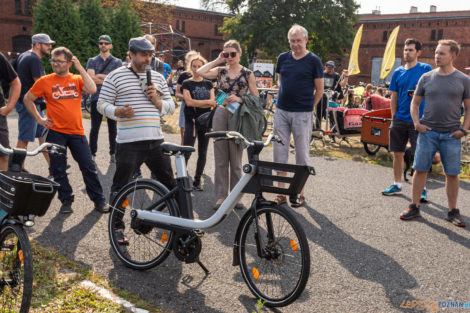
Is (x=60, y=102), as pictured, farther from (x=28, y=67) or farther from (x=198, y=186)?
(x=198, y=186)

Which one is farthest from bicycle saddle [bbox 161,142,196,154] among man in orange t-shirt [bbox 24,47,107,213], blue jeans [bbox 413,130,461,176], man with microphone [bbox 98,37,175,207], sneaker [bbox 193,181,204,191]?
blue jeans [bbox 413,130,461,176]

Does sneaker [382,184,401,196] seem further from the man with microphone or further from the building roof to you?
the building roof

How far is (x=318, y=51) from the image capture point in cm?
4894

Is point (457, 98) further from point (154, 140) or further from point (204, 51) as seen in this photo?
point (204, 51)

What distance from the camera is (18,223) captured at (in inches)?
116

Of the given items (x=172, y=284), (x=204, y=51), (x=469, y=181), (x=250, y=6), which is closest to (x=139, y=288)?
(x=172, y=284)

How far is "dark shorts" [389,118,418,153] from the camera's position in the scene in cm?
620

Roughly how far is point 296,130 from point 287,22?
41.8 m

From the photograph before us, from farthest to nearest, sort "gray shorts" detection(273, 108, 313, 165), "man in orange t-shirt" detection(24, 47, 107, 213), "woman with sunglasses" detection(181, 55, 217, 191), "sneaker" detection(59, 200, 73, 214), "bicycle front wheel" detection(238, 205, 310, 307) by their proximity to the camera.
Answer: "woman with sunglasses" detection(181, 55, 217, 191) → "gray shorts" detection(273, 108, 313, 165) → "sneaker" detection(59, 200, 73, 214) → "man in orange t-shirt" detection(24, 47, 107, 213) → "bicycle front wheel" detection(238, 205, 310, 307)

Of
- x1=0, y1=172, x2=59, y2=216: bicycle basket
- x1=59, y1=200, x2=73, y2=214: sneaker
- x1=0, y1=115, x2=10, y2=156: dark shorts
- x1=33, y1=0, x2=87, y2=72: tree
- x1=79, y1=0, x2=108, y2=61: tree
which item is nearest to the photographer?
x1=0, y1=172, x2=59, y2=216: bicycle basket

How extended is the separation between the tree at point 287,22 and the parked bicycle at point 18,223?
4280cm

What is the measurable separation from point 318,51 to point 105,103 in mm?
47267

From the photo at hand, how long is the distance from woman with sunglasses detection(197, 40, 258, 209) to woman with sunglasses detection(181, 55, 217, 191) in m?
0.81

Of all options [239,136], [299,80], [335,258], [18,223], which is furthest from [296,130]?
[18,223]
